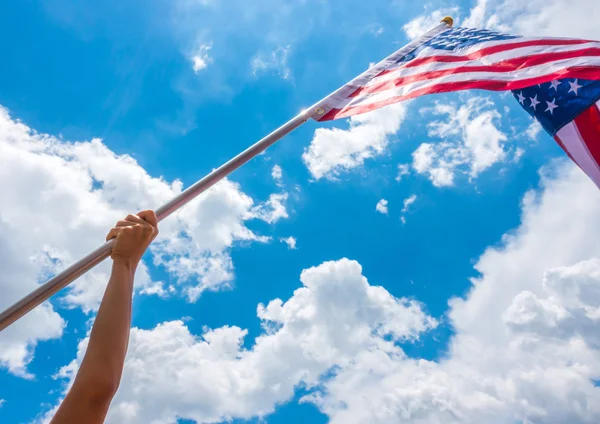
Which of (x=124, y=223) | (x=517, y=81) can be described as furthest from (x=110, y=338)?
(x=517, y=81)

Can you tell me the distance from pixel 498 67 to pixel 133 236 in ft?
27.6

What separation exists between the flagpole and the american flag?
18.4 inches

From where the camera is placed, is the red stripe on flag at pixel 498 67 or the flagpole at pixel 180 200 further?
the red stripe on flag at pixel 498 67

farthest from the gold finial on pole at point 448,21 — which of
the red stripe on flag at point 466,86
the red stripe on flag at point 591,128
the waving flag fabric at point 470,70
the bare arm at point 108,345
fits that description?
the bare arm at point 108,345

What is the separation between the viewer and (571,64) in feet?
28.0

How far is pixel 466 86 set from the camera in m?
8.95

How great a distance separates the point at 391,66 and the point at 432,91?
205cm

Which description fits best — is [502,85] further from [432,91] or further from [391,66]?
[391,66]

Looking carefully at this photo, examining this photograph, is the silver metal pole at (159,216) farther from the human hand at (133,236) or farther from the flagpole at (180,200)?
the human hand at (133,236)

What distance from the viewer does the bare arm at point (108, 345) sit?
2.88m

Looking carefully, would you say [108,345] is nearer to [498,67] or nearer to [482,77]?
[482,77]

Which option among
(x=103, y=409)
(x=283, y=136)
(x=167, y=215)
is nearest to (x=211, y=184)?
(x=167, y=215)

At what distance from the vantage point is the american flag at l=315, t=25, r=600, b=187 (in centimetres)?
882

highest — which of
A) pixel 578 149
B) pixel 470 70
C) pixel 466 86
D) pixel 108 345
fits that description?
pixel 470 70
